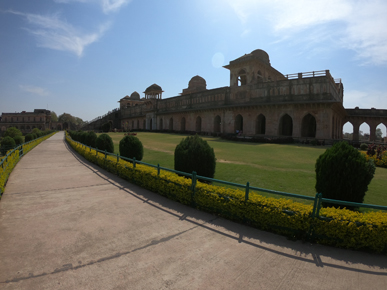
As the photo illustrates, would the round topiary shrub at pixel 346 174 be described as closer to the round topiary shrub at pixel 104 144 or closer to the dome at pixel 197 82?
the round topiary shrub at pixel 104 144

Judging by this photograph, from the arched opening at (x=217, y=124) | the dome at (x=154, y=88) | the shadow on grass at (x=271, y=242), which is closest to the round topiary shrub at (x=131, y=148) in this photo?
the shadow on grass at (x=271, y=242)

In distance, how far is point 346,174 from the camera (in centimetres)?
512

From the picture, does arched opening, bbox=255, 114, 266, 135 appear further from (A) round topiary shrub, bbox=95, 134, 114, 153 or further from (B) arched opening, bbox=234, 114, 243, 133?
(A) round topiary shrub, bbox=95, 134, 114, 153

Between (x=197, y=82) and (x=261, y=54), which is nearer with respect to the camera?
(x=261, y=54)

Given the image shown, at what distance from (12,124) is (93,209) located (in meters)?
95.8

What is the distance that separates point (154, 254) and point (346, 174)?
451 cm

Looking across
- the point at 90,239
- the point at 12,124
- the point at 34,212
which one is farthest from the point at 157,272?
the point at 12,124

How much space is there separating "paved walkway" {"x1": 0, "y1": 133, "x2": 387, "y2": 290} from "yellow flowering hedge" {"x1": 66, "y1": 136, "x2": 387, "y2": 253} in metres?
0.19

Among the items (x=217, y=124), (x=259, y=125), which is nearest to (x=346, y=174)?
(x=259, y=125)

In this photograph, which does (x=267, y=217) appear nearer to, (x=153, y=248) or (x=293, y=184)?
(x=153, y=248)

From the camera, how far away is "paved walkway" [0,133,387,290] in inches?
118

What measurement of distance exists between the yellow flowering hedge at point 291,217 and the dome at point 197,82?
43.8 meters

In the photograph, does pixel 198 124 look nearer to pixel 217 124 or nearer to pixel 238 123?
pixel 217 124

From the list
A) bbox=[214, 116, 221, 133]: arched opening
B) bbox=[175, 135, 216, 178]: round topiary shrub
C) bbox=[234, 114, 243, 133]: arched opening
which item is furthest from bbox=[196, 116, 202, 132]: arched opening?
bbox=[175, 135, 216, 178]: round topiary shrub
